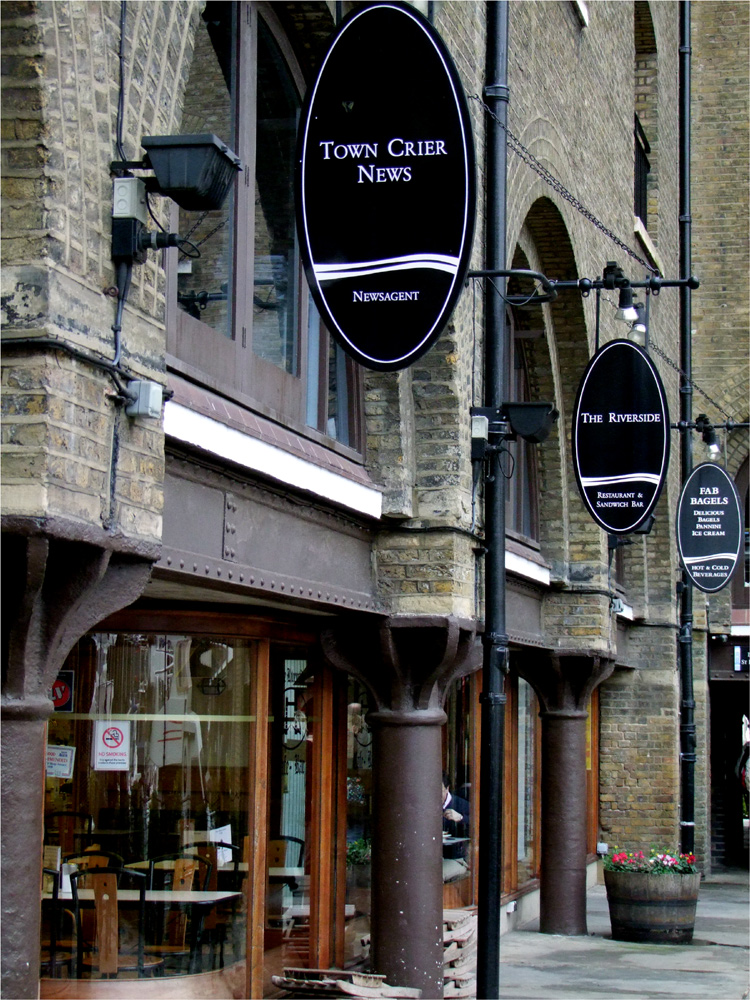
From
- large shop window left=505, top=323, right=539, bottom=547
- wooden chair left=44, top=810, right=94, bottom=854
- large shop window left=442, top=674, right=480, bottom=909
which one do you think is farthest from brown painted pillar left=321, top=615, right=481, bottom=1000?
large shop window left=505, top=323, right=539, bottom=547

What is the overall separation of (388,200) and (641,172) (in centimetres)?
1390

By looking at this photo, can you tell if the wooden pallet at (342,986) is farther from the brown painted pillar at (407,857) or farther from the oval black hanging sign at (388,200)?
the oval black hanging sign at (388,200)

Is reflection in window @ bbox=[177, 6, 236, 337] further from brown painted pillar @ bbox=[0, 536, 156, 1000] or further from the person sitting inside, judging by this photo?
the person sitting inside

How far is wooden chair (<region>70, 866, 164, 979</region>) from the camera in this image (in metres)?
6.54

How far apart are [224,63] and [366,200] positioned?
153 centimetres

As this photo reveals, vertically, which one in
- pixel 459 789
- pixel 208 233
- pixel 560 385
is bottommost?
pixel 459 789

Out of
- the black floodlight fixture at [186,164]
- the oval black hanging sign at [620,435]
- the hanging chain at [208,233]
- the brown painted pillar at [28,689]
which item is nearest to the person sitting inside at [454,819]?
the oval black hanging sign at [620,435]

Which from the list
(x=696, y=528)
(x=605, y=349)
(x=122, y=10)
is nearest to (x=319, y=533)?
(x=122, y=10)

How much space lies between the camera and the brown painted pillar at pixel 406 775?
805cm

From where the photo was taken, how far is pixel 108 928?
6664mm

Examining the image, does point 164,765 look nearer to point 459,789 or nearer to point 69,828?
point 69,828

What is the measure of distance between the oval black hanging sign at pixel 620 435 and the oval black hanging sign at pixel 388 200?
5.41 m

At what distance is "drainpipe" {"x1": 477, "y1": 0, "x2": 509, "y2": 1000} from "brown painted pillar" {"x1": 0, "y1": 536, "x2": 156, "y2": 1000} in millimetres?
3520

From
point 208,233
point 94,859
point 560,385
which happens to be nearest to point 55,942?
point 94,859
